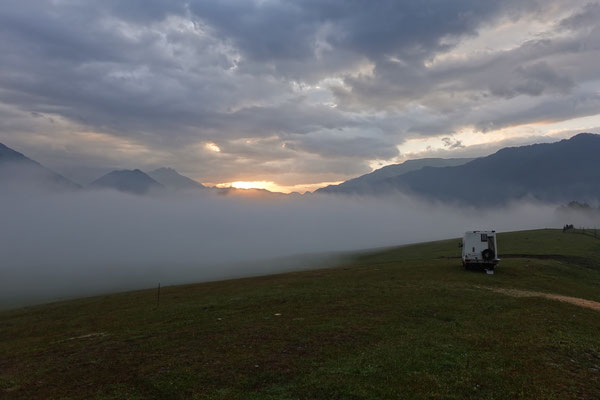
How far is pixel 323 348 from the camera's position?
76.0 ft

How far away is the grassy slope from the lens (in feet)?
57.8

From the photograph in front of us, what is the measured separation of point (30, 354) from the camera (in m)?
28.3

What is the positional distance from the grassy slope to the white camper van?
11862mm

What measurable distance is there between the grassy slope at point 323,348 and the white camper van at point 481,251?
38.9 ft

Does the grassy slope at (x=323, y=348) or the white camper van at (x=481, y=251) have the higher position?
the white camper van at (x=481, y=251)

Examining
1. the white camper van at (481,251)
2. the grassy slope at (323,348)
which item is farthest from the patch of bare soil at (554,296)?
the white camper van at (481,251)

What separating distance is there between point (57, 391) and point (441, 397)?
62.1 feet

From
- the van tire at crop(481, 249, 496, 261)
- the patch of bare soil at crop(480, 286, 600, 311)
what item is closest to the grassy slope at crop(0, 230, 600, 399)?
the patch of bare soil at crop(480, 286, 600, 311)

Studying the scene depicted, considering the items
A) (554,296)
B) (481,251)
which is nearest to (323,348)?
(554,296)

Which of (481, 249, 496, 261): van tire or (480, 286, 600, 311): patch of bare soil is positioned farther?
(481, 249, 496, 261): van tire

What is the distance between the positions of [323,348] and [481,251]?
149ft

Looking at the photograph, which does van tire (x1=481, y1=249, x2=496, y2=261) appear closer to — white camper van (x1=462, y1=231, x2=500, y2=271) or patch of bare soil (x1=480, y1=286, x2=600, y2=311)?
white camper van (x1=462, y1=231, x2=500, y2=271)

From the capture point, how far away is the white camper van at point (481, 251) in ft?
192

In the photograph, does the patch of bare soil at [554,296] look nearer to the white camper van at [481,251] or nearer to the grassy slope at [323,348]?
the grassy slope at [323,348]
